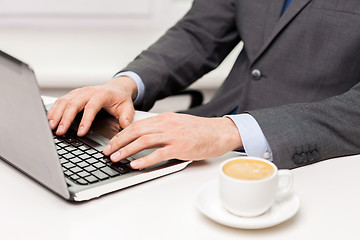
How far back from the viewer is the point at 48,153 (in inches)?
29.0

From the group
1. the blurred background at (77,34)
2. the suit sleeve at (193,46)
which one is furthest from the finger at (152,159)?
the blurred background at (77,34)

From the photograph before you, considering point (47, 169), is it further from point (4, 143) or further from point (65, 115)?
point (65, 115)

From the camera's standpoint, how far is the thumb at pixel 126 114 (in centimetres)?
108

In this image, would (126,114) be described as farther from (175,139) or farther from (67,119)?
(175,139)

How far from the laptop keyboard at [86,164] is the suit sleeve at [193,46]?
481mm

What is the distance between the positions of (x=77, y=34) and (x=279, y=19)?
945 millimetres

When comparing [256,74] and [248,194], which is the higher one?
[248,194]

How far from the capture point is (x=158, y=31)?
207cm

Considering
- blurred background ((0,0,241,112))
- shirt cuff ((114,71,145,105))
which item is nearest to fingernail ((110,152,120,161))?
shirt cuff ((114,71,145,105))

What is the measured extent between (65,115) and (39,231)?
0.37 m

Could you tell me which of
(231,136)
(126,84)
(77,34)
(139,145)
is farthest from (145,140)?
(77,34)

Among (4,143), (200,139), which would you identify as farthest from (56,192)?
(200,139)

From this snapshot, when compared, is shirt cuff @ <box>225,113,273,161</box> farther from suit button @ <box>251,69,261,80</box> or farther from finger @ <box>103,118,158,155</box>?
suit button @ <box>251,69,261,80</box>

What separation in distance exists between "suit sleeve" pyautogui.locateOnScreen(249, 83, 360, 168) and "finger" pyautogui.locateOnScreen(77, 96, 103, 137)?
32 cm
